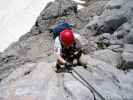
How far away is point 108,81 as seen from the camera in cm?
1101

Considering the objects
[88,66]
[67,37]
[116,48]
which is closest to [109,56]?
[116,48]

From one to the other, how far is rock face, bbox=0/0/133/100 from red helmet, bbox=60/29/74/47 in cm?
91

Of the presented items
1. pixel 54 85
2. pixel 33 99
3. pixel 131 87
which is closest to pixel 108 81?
pixel 131 87

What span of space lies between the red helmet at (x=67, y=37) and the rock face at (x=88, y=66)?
907mm

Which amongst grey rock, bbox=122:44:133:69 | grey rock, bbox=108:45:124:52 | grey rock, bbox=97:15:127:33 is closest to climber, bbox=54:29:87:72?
grey rock, bbox=122:44:133:69

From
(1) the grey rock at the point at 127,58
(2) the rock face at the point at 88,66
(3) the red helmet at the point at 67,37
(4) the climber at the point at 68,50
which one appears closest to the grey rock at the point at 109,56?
(2) the rock face at the point at 88,66

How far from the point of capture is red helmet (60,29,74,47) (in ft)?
36.2

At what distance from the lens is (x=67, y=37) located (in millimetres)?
11078

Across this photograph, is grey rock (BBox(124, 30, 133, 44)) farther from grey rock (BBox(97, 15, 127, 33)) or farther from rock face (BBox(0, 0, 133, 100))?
grey rock (BBox(97, 15, 127, 33))

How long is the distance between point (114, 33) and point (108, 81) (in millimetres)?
5452

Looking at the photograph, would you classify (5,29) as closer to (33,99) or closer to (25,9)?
(25,9)

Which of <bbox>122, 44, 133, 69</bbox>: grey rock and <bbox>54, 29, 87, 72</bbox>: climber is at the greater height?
<bbox>54, 29, 87, 72</bbox>: climber

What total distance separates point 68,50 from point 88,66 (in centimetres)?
101

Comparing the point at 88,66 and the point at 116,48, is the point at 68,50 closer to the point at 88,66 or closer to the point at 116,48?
the point at 88,66
